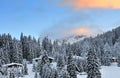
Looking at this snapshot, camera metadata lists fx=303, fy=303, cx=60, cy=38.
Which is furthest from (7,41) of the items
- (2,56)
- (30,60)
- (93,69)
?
(93,69)

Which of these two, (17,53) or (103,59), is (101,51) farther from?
(17,53)

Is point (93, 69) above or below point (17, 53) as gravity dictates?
below

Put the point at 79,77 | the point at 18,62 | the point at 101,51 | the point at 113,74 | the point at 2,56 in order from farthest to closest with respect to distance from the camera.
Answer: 1. the point at 101,51
2. the point at 18,62
3. the point at 2,56
4. the point at 113,74
5. the point at 79,77

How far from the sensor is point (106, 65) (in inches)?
5655

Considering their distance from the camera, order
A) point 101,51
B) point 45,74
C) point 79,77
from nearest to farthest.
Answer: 1. point 45,74
2. point 79,77
3. point 101,51

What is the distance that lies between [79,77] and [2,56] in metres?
45.5

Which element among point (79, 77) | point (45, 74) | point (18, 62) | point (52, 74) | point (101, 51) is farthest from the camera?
point (101, 51)

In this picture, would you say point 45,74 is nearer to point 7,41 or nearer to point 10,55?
point 10,55

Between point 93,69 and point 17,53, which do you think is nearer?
point 93,69

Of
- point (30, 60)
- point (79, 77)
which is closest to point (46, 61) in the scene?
point (79, 77)

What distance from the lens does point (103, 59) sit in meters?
148

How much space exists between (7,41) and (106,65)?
53.9 meters

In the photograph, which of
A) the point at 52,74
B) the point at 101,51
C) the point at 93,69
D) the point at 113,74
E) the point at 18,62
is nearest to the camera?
the point at 93,69

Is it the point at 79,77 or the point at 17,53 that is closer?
the point at 79,77
